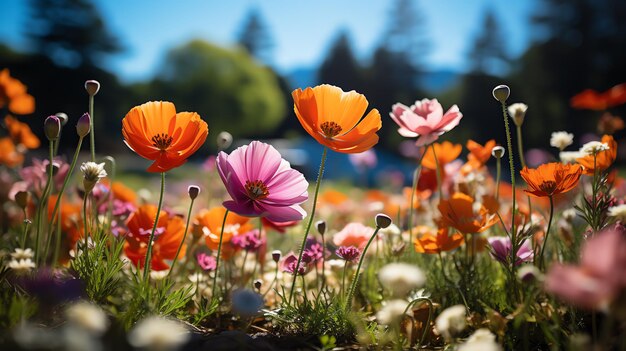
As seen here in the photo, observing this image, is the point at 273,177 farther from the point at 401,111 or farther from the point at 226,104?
the point at 226,104

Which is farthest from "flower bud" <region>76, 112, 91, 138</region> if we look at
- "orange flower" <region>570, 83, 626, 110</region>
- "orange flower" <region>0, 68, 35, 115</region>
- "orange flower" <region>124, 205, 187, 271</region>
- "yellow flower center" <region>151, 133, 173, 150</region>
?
"orange flower" <region>570, 83, 626, 110</region>

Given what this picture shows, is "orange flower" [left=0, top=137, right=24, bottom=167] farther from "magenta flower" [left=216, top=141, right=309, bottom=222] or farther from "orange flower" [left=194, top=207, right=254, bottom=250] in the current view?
"magenta flower" [left=216, top=141, right=309, bottom=222]

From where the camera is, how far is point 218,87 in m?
24.6

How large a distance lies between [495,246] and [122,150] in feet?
79.8

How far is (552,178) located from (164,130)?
2.78 ft

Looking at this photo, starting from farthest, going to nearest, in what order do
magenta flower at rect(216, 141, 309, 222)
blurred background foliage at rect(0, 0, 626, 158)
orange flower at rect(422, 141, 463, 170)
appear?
blurred background foliage at rect(0, 0, 626, 158) < orange flower at rect(422, 141, 463, 170) < magenta flower at rect(216, 141, 309, 222)

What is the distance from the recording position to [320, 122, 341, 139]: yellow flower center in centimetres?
116

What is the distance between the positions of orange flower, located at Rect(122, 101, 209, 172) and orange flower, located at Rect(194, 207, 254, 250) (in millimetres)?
309

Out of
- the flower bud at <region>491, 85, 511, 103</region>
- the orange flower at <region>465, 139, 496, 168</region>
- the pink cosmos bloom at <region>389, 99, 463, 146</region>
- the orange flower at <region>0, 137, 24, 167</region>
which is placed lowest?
the flower bud at <region>491, 85, 511, 103</region>

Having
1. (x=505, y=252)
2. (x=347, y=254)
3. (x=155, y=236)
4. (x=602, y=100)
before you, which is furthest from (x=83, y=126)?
(x=602, y=100)

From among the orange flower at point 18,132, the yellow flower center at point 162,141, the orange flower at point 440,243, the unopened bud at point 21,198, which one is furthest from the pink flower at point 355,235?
the orange flower at point 18,132

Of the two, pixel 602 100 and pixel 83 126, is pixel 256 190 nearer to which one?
pixel 83 126

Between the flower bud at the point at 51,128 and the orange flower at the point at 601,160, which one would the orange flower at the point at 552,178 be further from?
the flower bud at the point at 51,128

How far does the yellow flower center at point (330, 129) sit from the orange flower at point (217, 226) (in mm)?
406
